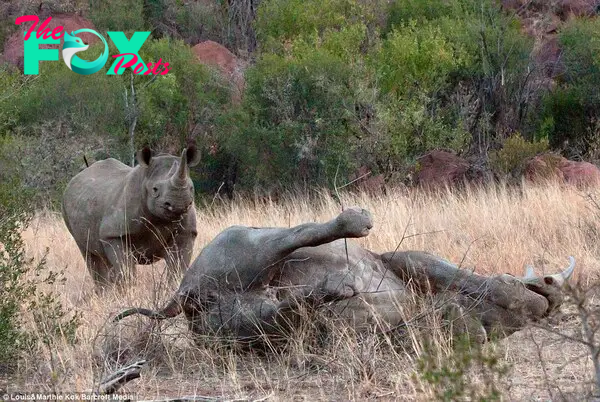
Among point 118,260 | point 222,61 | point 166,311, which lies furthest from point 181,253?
point 222,61

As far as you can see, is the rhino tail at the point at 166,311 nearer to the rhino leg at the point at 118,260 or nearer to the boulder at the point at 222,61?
the rhino leg at the point at 118,260

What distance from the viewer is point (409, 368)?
4.75 m

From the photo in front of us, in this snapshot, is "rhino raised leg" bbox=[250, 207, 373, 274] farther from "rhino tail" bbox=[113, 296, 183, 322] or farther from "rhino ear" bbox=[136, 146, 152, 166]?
A: "rhino ear" bbox=[136, 146, 152, 166]

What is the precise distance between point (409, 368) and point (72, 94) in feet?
69.6

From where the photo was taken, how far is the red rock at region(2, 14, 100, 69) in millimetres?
34344

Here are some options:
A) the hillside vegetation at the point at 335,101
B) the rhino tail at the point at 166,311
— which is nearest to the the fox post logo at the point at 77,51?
the hillside vegetation at the point at 335,101

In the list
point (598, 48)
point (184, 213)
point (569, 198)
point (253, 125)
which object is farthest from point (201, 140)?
point (184, 213)

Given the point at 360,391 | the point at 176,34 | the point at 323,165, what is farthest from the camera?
the point at 176,34

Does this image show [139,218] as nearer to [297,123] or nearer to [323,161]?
[323,161]

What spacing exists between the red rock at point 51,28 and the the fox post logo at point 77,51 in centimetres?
26

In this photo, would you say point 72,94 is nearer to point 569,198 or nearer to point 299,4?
point 299,4

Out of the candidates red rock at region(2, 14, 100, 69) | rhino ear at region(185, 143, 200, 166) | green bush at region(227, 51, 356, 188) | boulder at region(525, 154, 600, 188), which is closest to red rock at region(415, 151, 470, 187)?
green bush at region(227, 51, 356, 188)

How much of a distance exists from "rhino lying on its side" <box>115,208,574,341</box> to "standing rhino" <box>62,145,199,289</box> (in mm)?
1934

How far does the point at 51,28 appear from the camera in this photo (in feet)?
119
